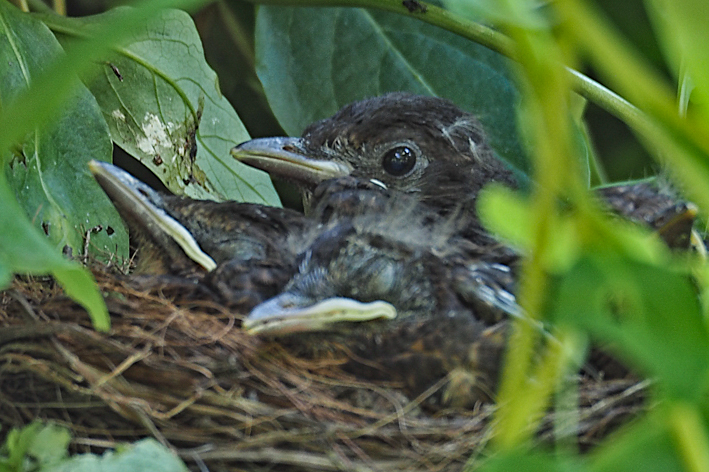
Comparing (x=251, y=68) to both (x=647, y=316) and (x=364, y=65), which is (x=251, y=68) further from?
(x=647, y=316)

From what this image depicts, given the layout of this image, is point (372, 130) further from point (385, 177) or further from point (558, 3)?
point (558, 3)

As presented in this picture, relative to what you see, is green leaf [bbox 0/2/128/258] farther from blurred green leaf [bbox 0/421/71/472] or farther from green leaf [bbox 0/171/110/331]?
green leaf [bbox 0/171/110/331]

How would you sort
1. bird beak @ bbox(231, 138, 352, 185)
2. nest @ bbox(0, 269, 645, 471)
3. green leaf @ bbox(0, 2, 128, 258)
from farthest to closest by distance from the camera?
bird beak @ bbox(231, 138, 352, 185)
green leaf @ bbox(0, 2, 128, 258)
nest @ bbox(0, 269, 645, 471)

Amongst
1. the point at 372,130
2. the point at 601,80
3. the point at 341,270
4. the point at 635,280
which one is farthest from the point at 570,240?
the point at 601,80

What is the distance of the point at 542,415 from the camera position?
0.65m

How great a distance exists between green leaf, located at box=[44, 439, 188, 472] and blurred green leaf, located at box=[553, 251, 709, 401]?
1.12 ft

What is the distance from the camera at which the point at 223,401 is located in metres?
0.71

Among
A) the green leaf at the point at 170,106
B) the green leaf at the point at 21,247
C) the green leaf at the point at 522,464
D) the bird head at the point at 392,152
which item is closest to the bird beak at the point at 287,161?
the bird head at the point at 392,152

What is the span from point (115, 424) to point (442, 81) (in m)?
0.78

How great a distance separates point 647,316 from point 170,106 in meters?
0.98

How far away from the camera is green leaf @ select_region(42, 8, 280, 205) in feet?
3.74

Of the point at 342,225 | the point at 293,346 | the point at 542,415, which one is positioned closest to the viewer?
the point at 542,415

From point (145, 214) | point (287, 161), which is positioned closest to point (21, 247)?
point (145, 214)

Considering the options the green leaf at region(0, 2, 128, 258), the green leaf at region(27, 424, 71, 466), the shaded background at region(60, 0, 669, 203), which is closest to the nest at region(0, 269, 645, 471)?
the green leaf at region(27, 424, 71, 466)
